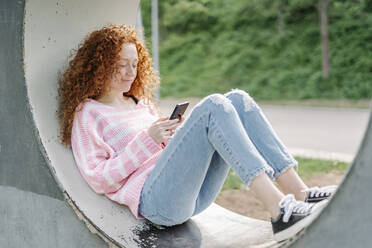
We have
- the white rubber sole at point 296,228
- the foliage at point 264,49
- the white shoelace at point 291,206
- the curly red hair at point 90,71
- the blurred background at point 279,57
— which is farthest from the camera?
the foliage at point 264,49

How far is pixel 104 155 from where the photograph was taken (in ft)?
8.99

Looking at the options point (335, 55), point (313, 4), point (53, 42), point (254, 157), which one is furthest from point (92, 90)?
point (313, 4)

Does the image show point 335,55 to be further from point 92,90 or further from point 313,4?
point 92,90

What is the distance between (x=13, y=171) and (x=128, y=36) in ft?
3.15

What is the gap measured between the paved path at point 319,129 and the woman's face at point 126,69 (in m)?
4.09

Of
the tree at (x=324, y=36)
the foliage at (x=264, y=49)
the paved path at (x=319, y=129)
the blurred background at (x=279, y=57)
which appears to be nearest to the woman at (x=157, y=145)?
the paved path at (x=319, y=129)

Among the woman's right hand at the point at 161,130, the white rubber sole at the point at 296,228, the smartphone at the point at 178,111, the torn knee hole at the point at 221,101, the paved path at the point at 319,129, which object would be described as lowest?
the paved path at the point at 319,129

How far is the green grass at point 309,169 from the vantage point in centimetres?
543

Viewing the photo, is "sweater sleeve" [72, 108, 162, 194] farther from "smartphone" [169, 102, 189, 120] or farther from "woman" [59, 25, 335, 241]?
"smartphone" [169, 102, 189, 120]

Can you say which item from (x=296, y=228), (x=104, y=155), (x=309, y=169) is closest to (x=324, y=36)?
(x=309, y=169)

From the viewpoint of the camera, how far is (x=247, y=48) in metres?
17.1

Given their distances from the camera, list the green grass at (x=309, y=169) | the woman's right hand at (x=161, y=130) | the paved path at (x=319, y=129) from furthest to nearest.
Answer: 1. the paved path at (x=319, y=129)
2. the green grass at (x=309, y=169)
3. the woman's right hand at (x=161, y=130)

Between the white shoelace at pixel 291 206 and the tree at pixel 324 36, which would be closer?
the white shoelace at pixel 291 206

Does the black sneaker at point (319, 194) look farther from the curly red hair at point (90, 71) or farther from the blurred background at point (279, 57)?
the blurred background at point (279, 57)
